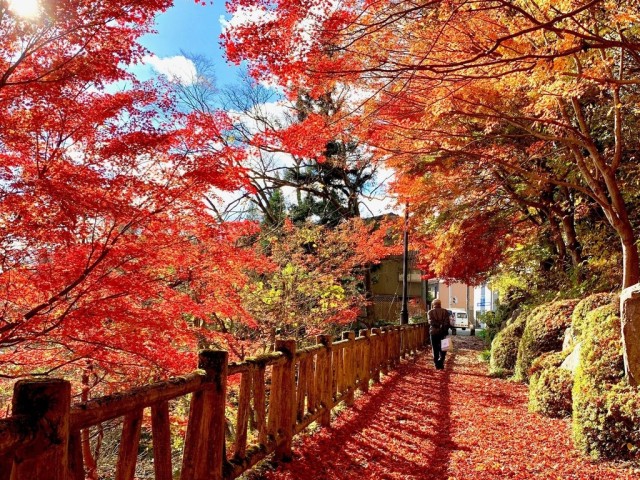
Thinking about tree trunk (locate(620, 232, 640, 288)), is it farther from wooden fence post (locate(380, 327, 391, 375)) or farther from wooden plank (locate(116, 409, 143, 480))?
wooden plank (locate(116, 409, 143, 480))

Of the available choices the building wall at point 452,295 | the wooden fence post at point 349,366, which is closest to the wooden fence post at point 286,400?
the wooden fence post at point 349,366

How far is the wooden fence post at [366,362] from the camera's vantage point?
902cm

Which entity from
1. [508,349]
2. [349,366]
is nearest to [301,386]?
[349,366]

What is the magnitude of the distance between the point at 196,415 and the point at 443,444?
3.48 metres

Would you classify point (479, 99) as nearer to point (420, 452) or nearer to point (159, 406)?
point (420, 452)

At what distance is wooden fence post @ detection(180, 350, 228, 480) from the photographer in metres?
3.38

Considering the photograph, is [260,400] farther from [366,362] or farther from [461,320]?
[461,320]

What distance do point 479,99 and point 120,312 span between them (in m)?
6.80

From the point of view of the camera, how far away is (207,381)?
3.42 meters

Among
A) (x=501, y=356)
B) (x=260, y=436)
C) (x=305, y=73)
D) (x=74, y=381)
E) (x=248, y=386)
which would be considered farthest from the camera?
(x=501, y=356)

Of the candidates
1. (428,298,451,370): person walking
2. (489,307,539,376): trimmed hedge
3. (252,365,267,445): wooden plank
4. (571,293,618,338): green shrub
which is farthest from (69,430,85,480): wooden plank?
(428,298,451,370): person walking

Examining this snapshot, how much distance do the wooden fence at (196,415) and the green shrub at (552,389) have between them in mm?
2792

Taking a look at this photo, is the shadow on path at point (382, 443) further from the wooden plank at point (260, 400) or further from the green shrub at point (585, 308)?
the green shrub at point (585, 308)

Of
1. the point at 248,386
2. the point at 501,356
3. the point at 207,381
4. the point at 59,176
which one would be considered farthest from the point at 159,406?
the point at 501,356
